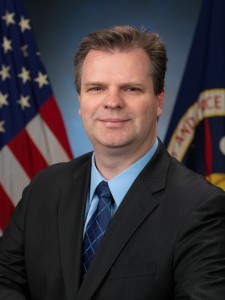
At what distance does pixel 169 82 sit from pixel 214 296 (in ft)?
9.48

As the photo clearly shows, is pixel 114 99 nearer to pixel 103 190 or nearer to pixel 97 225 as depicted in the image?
pixel 103 190

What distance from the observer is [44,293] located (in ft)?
6.37

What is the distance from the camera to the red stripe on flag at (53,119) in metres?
4.07

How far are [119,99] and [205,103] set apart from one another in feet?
6.81

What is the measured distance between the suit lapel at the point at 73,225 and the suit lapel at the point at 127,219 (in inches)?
3.2

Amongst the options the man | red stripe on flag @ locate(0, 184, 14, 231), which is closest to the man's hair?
the man

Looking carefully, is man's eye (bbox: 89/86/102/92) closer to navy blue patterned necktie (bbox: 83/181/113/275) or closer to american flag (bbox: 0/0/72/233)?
navy blue patterned necktie (bbox: 83/181/113/275)

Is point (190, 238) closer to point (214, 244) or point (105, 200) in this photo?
point (214, 244)

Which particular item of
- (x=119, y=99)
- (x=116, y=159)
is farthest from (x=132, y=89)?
(x=116, y=159)

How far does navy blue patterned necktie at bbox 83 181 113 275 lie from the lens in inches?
73.7

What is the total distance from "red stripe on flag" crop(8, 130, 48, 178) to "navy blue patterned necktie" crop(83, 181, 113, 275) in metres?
2.13

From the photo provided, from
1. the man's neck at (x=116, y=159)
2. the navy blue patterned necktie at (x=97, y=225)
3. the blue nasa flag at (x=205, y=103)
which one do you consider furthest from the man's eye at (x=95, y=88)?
the blue nasa flag at (x=205, y=103)

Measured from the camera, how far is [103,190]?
1970mm

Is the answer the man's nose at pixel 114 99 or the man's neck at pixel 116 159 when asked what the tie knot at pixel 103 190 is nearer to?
the man's neck at pixel 116 159
